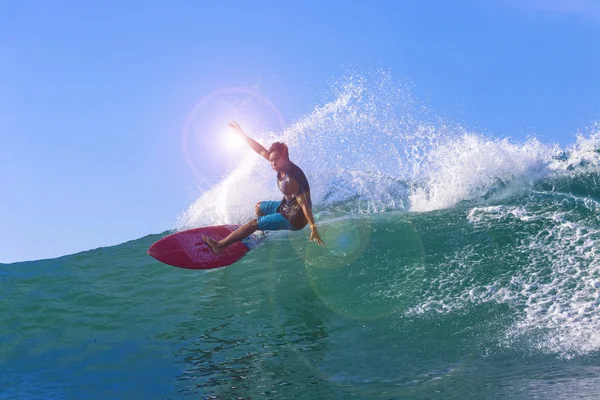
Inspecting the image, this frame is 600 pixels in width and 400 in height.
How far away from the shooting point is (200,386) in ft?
17.7

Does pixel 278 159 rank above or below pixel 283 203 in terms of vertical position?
above

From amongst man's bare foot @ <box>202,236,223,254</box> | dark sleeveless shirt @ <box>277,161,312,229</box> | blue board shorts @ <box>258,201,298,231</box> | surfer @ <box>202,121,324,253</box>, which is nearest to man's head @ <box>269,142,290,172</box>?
surfer @ <box>202,121,324,253</box>

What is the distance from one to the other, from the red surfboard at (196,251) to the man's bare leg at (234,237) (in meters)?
0.15


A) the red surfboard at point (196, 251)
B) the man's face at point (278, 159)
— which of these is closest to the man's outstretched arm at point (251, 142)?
the man's face at point (278, 159)

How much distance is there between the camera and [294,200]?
7.72 m

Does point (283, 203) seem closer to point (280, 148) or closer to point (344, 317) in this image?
point (280, 148)

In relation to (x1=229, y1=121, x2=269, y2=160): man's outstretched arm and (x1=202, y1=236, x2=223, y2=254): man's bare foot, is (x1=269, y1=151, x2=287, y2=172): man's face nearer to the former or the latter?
(x1=229, y1=121, x2=269, y2=160): man's outstretched arm

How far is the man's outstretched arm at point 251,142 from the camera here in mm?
7923

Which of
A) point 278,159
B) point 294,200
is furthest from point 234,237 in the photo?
point 278,159

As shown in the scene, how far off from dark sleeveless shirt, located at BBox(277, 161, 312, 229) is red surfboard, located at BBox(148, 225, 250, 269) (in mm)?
1748

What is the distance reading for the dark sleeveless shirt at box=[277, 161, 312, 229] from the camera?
743 cm

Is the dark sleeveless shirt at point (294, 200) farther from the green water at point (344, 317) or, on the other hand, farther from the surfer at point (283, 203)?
the green water at point (344, 317)

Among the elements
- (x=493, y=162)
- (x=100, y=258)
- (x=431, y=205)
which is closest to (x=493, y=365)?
(x=431, y=205)

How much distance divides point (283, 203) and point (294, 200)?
1.09 ft
